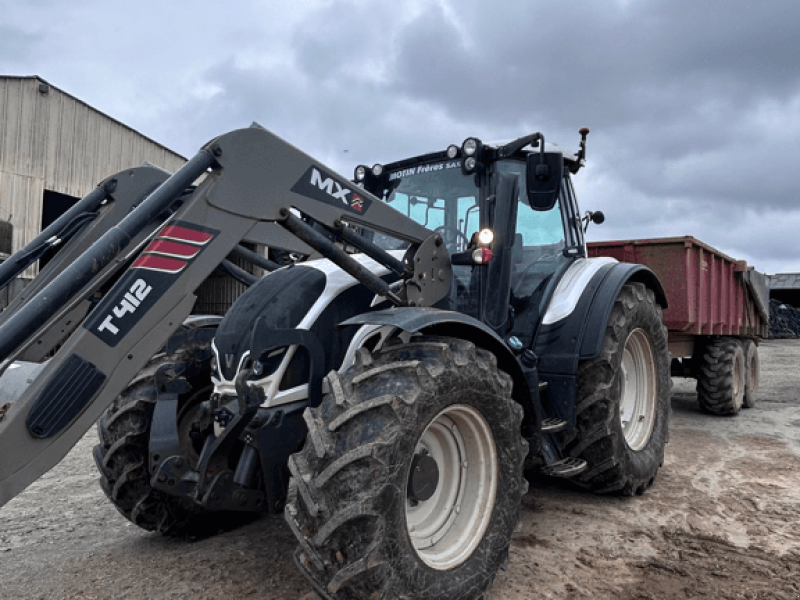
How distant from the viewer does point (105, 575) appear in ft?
10.8

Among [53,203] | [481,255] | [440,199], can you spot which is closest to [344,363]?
[481,255]

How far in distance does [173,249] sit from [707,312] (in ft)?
23.9

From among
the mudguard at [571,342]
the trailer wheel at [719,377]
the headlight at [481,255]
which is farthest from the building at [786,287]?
the headlight at [481,255]

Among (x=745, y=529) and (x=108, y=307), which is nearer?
(x=108, y=307)

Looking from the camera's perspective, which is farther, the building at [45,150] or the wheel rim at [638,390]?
the building at [45,150]

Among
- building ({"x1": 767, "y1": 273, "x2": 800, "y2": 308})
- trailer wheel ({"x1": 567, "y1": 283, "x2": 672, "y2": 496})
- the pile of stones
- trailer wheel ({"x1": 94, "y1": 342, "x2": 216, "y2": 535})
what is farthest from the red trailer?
the pile of stones

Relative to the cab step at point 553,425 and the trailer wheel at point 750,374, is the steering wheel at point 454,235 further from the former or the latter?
the trailer wheel at point 750,374

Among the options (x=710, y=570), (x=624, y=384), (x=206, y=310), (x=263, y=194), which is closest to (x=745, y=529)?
(x=710, y=570)

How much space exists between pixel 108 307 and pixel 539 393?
2699 millimetres

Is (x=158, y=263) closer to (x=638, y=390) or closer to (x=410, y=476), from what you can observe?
(x=410, y=476)

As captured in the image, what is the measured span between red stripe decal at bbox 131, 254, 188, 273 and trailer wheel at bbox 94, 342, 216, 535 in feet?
3.90

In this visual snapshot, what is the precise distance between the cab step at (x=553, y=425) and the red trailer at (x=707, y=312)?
3.92 metres

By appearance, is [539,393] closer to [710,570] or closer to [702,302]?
[710,570]

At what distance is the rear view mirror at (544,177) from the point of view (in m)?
3.73
